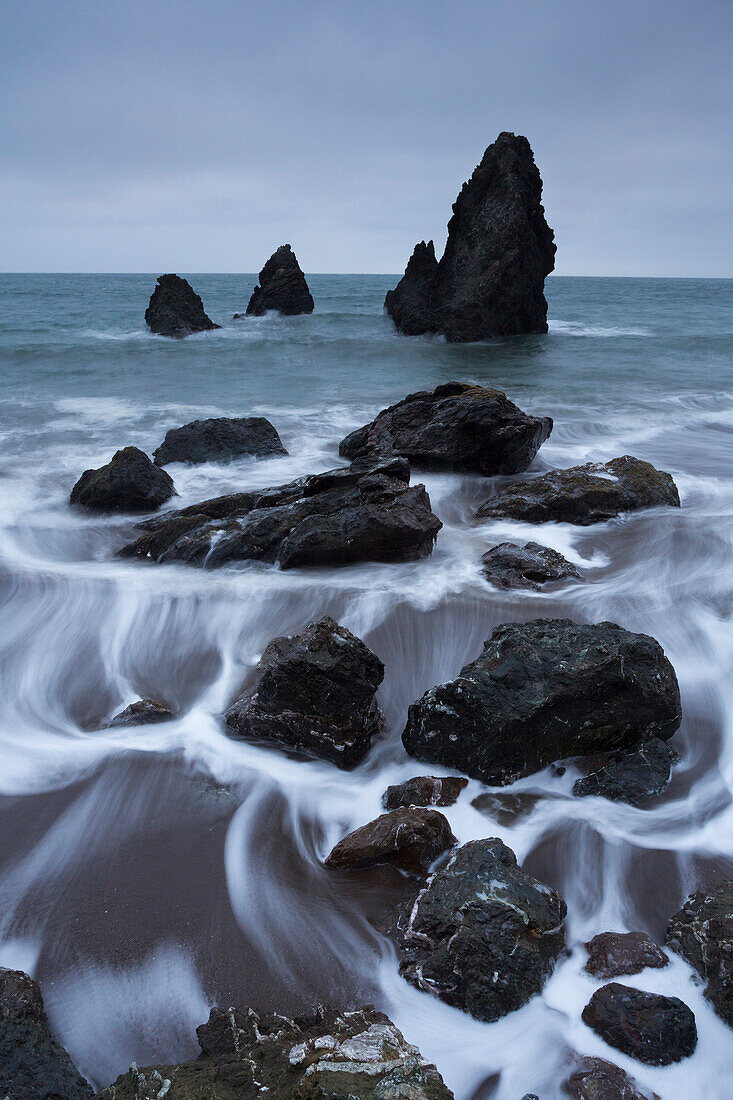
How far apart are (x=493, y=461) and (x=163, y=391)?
1047 centimetres

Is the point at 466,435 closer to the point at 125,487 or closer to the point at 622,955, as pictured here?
the point at 125,487

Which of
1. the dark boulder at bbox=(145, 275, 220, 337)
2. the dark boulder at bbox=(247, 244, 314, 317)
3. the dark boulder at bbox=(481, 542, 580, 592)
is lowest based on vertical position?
the dark boulder at bbox=(481, 542, 580, 592)

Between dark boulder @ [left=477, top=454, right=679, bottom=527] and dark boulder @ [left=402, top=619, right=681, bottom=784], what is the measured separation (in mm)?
3614

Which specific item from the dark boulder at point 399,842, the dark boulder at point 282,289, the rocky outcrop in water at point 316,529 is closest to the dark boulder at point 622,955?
the dark boulder at point 399,842

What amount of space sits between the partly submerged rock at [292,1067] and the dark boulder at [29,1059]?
0.56 ft

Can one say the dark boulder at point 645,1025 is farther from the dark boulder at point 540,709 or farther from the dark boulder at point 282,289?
the dark boulder at point 282,289

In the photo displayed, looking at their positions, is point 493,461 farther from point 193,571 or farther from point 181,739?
point 181,739

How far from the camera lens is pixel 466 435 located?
9156 mm

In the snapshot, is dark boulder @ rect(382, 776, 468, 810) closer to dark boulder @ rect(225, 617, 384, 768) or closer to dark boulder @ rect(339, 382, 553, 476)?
dark boulder @ rect(225, 617, 384, 768)

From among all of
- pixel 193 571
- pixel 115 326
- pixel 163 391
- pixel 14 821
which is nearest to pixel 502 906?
pixel 14 821

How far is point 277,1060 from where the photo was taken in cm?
221

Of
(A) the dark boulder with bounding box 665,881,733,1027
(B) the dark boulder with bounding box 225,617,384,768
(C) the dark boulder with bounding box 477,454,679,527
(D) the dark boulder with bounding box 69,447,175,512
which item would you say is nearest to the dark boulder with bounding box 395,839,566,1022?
(A) the dark boulder with bounding box 665,881,733,1027

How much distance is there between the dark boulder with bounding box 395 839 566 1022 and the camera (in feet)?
8.84

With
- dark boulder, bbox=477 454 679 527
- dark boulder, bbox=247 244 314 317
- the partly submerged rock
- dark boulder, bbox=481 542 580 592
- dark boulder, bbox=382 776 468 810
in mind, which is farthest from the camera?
dark boulder, bbox=247 244 314 317
